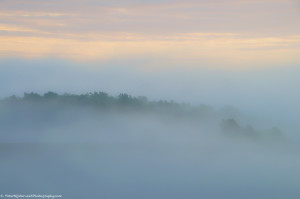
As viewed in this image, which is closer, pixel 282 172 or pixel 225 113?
pixel 282 172

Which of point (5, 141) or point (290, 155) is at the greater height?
point (5, 141)

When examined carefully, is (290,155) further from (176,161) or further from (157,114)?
(157,114)

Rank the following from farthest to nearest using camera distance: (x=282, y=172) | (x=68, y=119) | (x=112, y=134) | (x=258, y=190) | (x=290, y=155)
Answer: (x=68, y=119) → (x=112, y=134) → (x=290, y=155) → (x=282, y=172) → (x=258, y=190)

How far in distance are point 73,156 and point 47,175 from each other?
115 inches

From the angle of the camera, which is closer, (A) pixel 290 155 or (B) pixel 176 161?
(B) pixel 176 161

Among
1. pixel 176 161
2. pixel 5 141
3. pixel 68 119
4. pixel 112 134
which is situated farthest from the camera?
pixel 68 119

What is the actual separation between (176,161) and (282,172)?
452 cm

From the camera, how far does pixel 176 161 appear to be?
831 inches

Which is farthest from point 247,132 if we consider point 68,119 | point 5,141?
point 5,141

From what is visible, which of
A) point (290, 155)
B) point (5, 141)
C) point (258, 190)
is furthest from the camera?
point (290, 155)

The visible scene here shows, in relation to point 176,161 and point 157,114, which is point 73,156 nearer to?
point 176,161

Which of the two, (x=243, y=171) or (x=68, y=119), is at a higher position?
(x=68, y=119)

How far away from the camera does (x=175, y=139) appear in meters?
25.2

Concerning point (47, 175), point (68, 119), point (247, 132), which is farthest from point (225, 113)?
point (47, 175)
